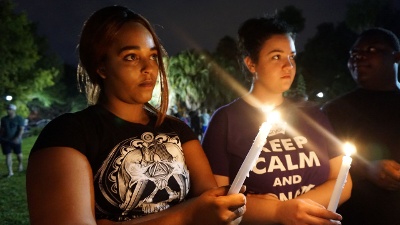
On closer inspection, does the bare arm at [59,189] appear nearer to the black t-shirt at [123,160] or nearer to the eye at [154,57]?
the black t-shirt at [123,160]

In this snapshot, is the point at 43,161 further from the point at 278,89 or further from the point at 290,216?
the point at 278,89

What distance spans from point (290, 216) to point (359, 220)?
1.47 meters

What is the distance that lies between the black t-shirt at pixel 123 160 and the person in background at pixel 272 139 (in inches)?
22.4

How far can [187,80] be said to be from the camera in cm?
2872

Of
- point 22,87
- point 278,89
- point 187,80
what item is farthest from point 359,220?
point 22,87

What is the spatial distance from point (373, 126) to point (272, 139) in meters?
1.20

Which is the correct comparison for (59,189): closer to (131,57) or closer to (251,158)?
(131,57)

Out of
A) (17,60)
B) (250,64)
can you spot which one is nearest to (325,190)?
(250,64)

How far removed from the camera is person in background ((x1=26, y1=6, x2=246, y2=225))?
1816mm

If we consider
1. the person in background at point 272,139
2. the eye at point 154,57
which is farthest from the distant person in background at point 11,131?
the eye at point 154,57

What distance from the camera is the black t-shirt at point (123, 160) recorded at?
2.01 meters

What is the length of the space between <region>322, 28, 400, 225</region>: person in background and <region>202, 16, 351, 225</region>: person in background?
453 millimetres

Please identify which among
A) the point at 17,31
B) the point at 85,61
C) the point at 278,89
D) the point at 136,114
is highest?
the point at 17,31

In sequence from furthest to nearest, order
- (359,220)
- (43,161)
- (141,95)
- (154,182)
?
(359,220) < (141,95) < (154,182) < (43,161)
